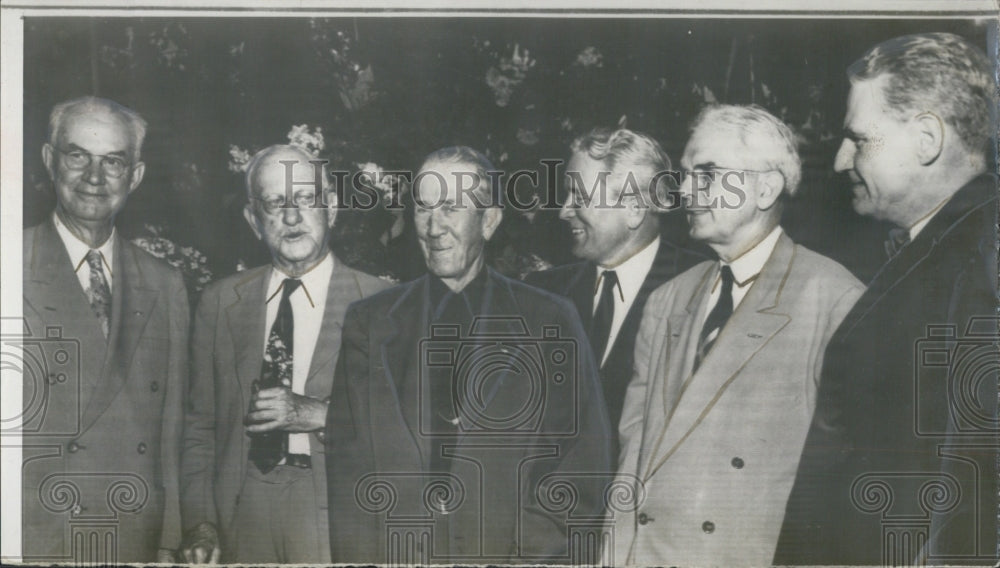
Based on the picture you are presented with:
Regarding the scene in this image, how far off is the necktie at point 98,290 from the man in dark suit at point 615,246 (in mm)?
2456

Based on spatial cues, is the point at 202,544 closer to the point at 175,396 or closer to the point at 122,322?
the point at 175,396

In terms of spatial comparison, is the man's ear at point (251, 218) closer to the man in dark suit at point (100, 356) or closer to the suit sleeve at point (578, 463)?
the man in dark suit at point (100, 356)

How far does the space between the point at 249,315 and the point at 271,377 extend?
382 mm

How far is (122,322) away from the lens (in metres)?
A: 5.86

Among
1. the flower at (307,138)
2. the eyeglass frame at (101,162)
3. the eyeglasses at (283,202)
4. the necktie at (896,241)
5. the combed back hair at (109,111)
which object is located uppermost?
the combed back hair at (109,111)

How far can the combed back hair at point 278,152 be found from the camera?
579cm

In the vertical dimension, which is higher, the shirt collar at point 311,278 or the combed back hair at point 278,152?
the combed back hair at point 278,152

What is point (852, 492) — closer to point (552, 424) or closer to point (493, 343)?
point (552, 424)

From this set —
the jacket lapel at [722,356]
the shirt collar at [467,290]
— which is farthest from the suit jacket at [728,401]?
the shirt collar at [467,290]

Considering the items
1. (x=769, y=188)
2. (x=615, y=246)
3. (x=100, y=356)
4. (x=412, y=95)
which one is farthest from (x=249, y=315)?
(x=769, y=188)

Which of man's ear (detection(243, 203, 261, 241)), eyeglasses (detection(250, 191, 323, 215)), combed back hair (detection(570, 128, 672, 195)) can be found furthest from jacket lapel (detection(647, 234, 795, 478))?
man's ear (detection(243, 203, 261, 241))

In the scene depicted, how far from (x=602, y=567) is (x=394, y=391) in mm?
1591

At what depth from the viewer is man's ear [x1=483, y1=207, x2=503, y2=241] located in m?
5.79

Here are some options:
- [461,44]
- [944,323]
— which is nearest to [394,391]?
[461,44]
